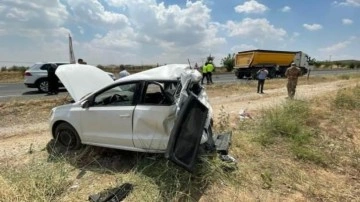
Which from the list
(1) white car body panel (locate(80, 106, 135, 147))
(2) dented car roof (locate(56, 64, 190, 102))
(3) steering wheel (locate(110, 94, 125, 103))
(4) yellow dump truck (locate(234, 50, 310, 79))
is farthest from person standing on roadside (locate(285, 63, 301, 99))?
(4) yellow dump truck (locate(234, 50, 310, 79))

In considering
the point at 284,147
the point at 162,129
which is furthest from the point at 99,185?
the point at 284,147

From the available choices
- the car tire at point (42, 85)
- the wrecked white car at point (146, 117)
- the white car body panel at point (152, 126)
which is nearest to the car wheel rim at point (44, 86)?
the car tire at point (42, 85)

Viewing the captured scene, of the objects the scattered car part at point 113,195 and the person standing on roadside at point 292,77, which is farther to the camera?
the person standing on roadside at point 292,77

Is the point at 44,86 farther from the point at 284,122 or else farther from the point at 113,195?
the point at 113,195

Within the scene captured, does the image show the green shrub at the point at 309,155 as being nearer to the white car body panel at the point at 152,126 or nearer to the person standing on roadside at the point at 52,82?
the white car body panel at the point at 152,126

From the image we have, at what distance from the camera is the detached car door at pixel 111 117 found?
566 centimetres

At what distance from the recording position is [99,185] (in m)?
5.22

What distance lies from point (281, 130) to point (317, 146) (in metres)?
0.90

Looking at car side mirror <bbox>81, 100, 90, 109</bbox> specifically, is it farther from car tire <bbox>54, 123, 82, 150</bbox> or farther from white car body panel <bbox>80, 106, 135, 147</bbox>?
car tire <bbox>54, 123, 82, 150</bbox>

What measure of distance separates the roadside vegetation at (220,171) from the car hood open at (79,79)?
1.16 m

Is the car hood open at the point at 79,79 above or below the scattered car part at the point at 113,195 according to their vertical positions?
above

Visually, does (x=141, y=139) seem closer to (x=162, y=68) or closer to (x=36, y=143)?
(x=162, y=68)

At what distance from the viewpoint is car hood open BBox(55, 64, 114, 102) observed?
6.67 m

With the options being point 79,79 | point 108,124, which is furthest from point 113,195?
point 79,79
